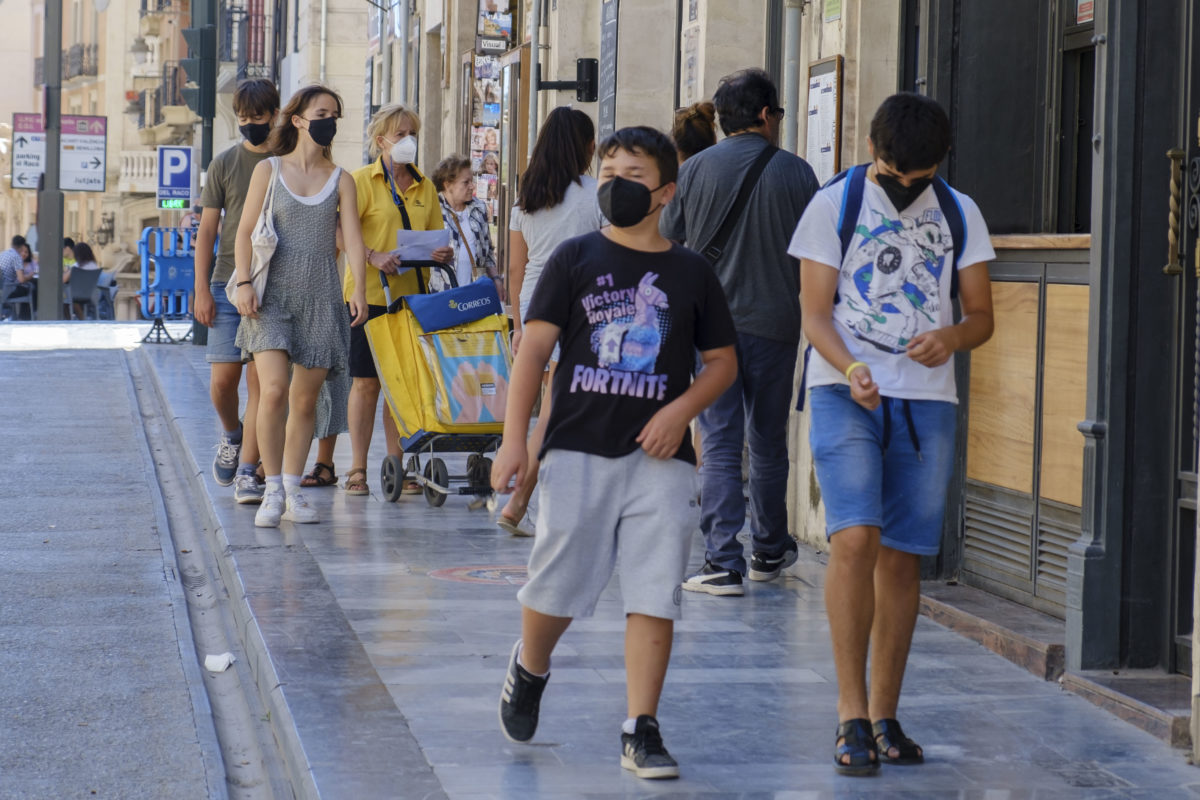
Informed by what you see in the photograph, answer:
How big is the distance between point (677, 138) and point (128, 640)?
309 cm

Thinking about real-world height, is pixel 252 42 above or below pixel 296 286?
above

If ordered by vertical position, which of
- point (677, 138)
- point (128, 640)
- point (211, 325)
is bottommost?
point (128, 640)

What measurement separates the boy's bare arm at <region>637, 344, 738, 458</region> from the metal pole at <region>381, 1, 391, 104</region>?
21.0 metres

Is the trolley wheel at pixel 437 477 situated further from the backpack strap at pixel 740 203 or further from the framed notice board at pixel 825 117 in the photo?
the backpack strap at pixel 740 203

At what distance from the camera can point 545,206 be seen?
26.9 ft

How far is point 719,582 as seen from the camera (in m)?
7.32

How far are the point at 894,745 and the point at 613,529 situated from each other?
3.05 feet

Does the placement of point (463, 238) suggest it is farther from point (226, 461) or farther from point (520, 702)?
point (520, 702)

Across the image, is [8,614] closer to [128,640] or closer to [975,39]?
[128,640]

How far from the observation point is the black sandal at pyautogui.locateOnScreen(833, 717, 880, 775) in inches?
186

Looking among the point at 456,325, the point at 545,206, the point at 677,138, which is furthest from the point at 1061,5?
the point at 456,325

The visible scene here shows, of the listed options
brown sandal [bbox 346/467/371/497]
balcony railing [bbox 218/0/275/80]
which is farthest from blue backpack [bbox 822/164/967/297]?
balcony railing [bbox 218/0/275/80]

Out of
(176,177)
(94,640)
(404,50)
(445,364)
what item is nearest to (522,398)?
(94,640)

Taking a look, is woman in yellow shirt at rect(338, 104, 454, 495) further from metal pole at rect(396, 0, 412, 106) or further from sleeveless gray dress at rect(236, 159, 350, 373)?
metal pole at rect(396, 0, 412, 106)
